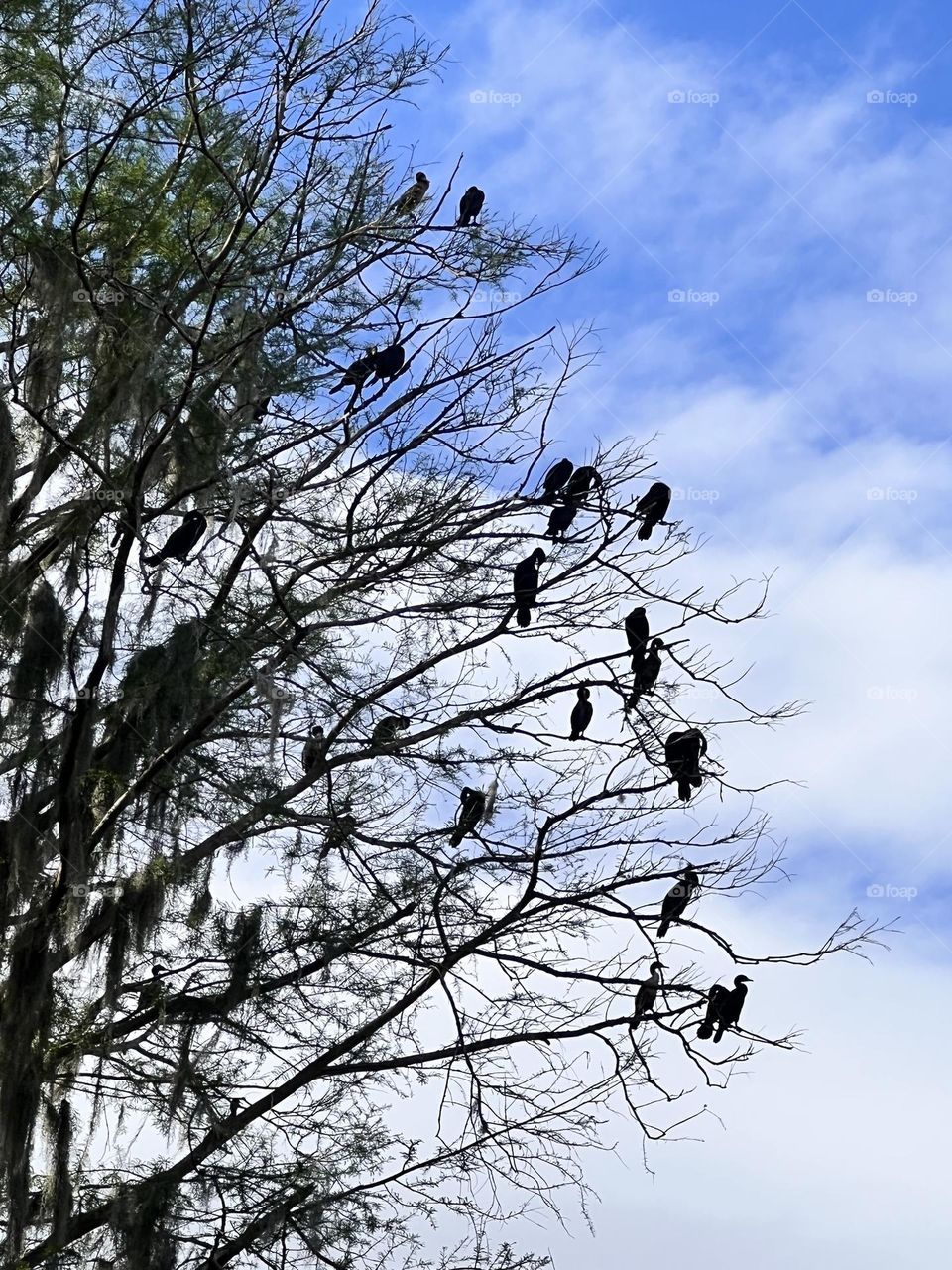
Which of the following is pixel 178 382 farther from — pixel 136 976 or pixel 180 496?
pixel 136 976

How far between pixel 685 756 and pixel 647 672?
0.41m

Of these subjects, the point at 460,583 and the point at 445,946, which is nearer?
the point at 445,946

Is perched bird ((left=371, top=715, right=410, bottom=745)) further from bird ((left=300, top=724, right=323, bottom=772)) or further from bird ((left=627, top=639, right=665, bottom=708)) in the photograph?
bird ((left=627, top=639, right=665, bottom=708))

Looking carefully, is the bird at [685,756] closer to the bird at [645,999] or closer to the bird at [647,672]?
→ the bird at [647,672]

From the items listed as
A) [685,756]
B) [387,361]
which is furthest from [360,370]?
[685,756]

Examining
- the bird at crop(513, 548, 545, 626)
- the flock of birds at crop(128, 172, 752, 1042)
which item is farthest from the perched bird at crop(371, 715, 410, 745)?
the bird at crop(513, 548, 545, 626)

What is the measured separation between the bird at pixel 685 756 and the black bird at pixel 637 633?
1.21 ft

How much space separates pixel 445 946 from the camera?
5.97 meters

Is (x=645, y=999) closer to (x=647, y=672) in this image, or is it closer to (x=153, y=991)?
(x=647, y=672)

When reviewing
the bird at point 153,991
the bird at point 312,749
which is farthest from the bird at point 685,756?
the bird at point 153,991

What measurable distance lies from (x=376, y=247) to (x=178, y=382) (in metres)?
1.26

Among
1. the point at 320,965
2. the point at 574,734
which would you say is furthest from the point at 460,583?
the point at 320,965

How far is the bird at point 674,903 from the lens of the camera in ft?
20.0

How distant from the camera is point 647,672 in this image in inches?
243
